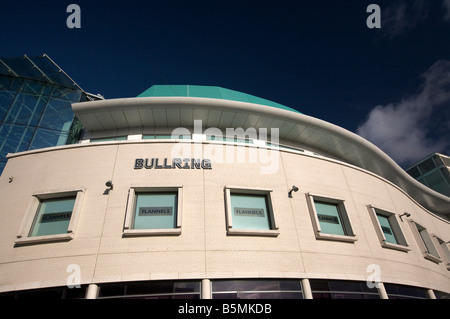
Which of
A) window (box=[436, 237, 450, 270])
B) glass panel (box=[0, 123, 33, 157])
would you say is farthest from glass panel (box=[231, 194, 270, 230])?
window (box=[436, 237, 450, 270])

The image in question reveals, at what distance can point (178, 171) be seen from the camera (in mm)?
11156

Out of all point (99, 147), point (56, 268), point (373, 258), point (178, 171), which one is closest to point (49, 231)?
point (56, 268)

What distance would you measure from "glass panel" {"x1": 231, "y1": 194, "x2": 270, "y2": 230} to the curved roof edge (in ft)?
19.9

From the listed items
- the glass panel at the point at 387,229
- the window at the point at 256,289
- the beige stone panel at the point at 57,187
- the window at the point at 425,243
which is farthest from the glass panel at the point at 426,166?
the beige stone panel at the point at 57,187

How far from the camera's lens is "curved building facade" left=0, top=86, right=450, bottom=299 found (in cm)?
888

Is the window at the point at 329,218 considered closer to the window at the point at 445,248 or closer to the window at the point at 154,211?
the window at the point at 154,211

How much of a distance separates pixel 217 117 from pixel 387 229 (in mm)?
11062

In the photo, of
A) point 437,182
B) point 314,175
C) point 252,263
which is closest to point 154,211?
point 252,263

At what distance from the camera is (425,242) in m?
15.5

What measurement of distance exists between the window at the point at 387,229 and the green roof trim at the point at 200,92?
9512 millimetres

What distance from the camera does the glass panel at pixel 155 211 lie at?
994 centimetres

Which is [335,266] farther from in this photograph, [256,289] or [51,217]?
[51,217]

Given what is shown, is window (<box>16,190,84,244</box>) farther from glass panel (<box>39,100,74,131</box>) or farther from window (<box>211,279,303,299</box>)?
glass panel (<box>39,100,74,131</box>)

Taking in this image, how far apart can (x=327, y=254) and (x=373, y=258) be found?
8.09ft
